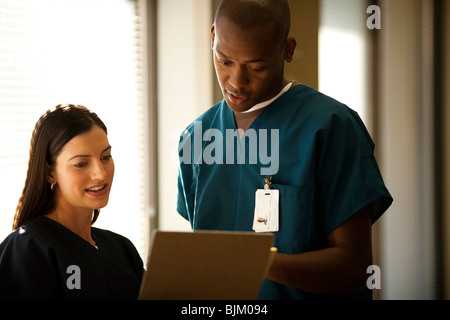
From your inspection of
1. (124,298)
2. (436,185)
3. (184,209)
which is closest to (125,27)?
(184,209)

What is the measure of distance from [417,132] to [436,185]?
47cm

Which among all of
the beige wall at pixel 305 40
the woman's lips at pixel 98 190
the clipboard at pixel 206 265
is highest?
the beige wall at pixel 305 40

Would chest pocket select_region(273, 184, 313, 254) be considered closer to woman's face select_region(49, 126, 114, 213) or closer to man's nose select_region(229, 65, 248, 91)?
man's nose select_region(229, 65, 248, 91)

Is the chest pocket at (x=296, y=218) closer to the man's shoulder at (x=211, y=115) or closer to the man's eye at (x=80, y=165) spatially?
the man's shoulder at (x=211, y=115)

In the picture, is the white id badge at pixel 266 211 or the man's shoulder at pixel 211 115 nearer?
the white id badge at pixel 266 211

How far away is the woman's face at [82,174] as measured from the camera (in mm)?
1357

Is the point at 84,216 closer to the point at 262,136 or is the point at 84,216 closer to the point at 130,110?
the point at 262,136

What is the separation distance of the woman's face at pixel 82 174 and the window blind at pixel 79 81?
0.72 meters

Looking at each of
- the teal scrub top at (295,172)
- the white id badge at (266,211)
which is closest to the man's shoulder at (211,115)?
the teal scrub top at (295,172)

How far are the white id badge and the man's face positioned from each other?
9.1 inches

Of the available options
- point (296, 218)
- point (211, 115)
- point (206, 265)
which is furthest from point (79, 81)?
point (206, 265)

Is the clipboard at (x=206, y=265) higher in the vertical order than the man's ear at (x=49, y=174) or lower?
lower

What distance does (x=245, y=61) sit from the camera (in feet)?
4.17

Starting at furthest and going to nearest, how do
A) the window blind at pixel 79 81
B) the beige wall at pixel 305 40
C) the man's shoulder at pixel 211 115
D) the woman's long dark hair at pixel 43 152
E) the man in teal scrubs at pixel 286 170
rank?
the beige wall at pixel 305 40 → the window blind at pixel 79 81 → the man's shoulder at pixel 211 115 → the woman's long dark hair at pixel 43 152 → the man in teal scrubs at pixel 286 170
